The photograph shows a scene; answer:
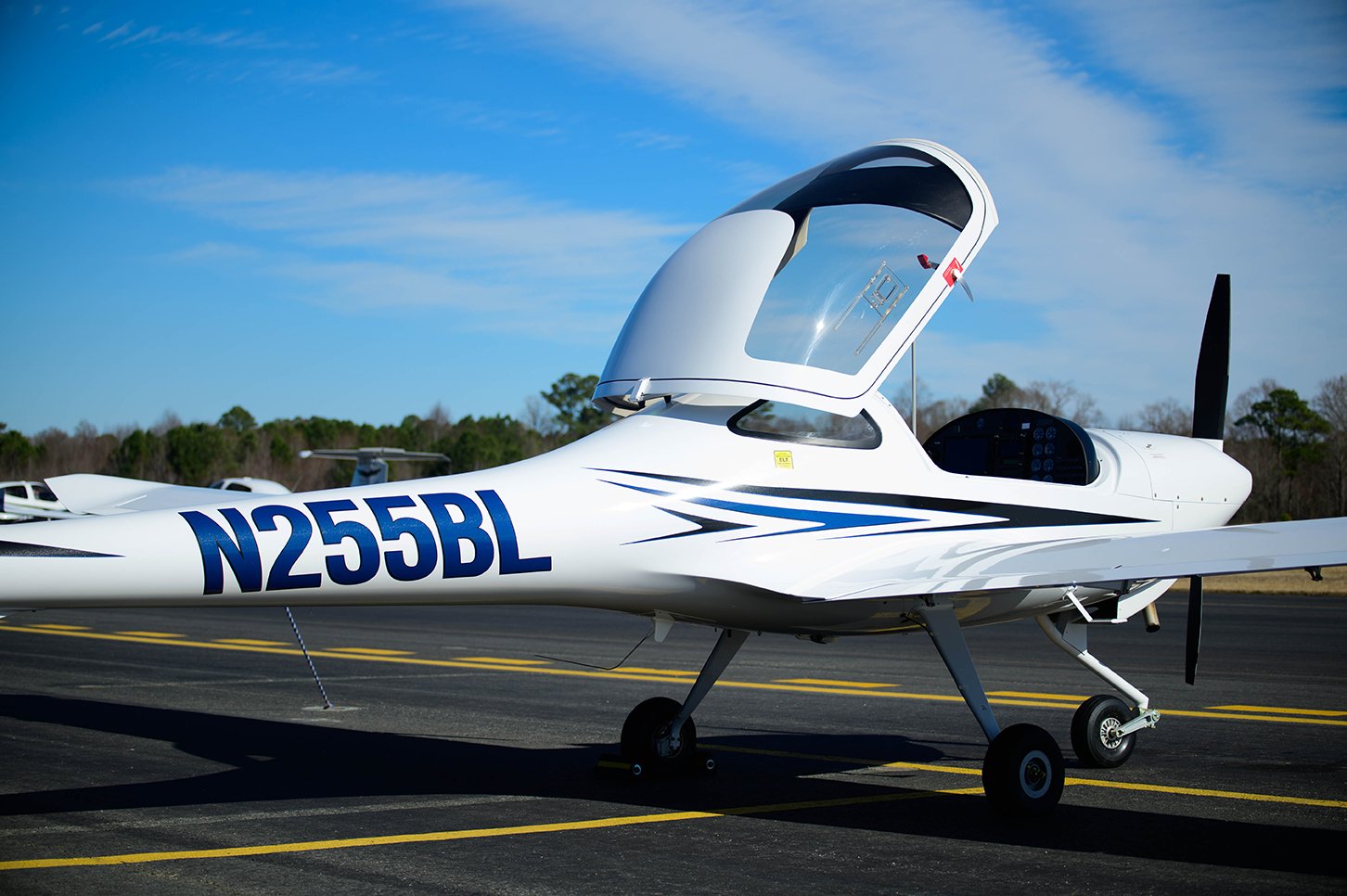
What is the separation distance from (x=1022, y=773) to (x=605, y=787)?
2.63m

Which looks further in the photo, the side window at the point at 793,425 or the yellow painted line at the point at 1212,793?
the yellow painted line at the point at 1212,793

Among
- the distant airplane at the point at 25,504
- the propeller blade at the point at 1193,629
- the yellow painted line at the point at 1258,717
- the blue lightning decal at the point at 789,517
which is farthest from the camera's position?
the distant airplane at the point at 25,504

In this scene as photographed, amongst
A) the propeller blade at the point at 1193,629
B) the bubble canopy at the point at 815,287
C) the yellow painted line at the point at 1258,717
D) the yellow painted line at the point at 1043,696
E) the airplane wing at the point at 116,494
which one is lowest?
the yellow painted line at the point at 1043,696

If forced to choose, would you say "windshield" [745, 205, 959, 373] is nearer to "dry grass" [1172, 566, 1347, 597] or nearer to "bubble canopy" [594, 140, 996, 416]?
"bubble canopy" [594, 140, 996, 416]

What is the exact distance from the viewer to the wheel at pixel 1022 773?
23.2 ft

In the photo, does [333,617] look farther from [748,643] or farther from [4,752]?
[4,752]

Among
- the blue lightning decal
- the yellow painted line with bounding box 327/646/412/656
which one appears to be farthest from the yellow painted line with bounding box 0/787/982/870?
the yellow painted line with bounding box 327/646/412/656

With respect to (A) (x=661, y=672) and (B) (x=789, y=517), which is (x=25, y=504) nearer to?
(A) (x=661, y=672)

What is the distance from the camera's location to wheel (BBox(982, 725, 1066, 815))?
7062 mm

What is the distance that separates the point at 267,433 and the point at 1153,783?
291ft

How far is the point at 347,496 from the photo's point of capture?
6148 mm

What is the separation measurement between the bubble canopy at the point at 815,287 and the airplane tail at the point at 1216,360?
3.09m

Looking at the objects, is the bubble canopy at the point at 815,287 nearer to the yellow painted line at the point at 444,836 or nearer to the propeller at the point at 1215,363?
the yellow painted line at the point at 444,836

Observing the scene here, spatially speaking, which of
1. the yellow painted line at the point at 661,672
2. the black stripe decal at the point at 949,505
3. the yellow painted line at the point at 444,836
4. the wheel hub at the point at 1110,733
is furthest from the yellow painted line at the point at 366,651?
the black stripe decal at the point at 949,505
